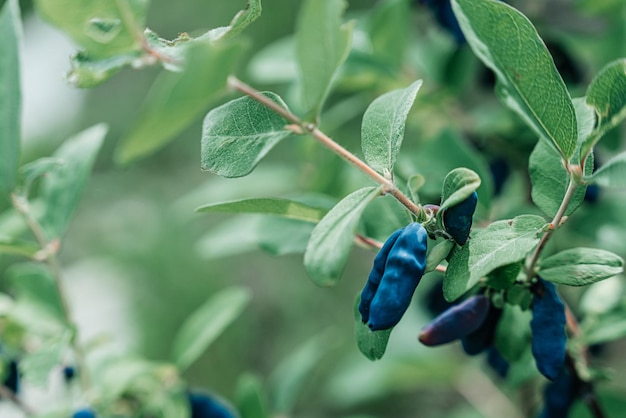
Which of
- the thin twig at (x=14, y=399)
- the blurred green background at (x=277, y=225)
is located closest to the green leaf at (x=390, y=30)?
the blurred green background at (x=277, y=225)

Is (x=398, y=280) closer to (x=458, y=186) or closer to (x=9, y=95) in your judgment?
(x=458, y=186)

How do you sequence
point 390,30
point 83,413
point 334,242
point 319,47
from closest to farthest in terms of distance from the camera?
point 334,242 → point 319,47 → point 83,413 → point 390,30

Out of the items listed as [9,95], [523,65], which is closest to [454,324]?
[523,65]

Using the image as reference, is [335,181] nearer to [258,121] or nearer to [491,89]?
[491,89]

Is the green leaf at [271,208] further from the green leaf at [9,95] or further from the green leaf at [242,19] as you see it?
the green leaf at [9,95]

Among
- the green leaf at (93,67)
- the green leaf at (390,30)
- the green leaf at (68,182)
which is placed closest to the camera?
the green leaf at (93,67)

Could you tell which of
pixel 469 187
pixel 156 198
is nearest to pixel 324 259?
pixel 469 187
